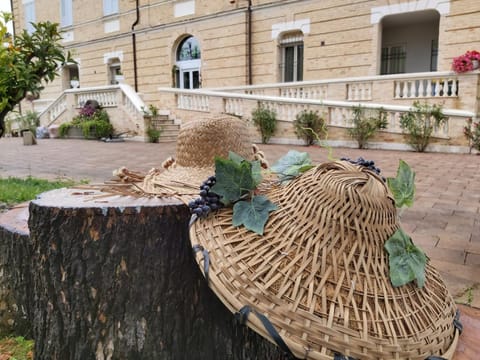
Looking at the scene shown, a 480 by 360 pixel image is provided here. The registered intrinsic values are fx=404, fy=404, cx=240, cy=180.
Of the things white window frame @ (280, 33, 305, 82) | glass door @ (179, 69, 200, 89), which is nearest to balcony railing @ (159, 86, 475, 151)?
white window frame @ (280, 33, 305, 82)

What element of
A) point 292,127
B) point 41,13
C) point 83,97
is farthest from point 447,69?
point 41,13

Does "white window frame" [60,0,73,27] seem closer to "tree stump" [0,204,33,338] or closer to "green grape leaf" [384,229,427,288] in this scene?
"tree stump" [0,204,33,338]

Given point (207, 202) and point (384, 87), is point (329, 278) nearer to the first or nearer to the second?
point (207, 202)

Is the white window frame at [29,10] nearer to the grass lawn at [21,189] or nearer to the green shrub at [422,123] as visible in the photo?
the grass lawn at [21,189]

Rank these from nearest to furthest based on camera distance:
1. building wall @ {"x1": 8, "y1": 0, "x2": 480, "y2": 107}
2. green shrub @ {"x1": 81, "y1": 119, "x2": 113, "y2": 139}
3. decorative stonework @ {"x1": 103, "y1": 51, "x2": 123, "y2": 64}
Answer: building wall @ {"x1": 8, "y1": 0, "x2": 480, "y2": 107}
green shrub @ {"x1": 81, "y1": 119, "x2": 113, "y2": 139}
decorative stonework @ {"x1": 103, "y1": 51, "x2": 123, "y2": 64}

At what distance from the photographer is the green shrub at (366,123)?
34.3 ft

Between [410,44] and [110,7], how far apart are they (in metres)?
14.0

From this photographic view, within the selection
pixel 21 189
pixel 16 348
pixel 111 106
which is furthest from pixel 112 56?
pixel 16 348

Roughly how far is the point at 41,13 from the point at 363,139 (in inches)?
812

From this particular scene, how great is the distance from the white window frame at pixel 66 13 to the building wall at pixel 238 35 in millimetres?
328

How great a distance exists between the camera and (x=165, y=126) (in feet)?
48.3

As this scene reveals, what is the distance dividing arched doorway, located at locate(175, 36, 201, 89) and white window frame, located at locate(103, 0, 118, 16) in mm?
4436

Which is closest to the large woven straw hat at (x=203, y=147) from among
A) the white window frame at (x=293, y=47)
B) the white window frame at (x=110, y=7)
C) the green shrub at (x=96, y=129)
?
the white window frame at (x=293, y=47)

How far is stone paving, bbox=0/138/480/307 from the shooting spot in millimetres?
2584
